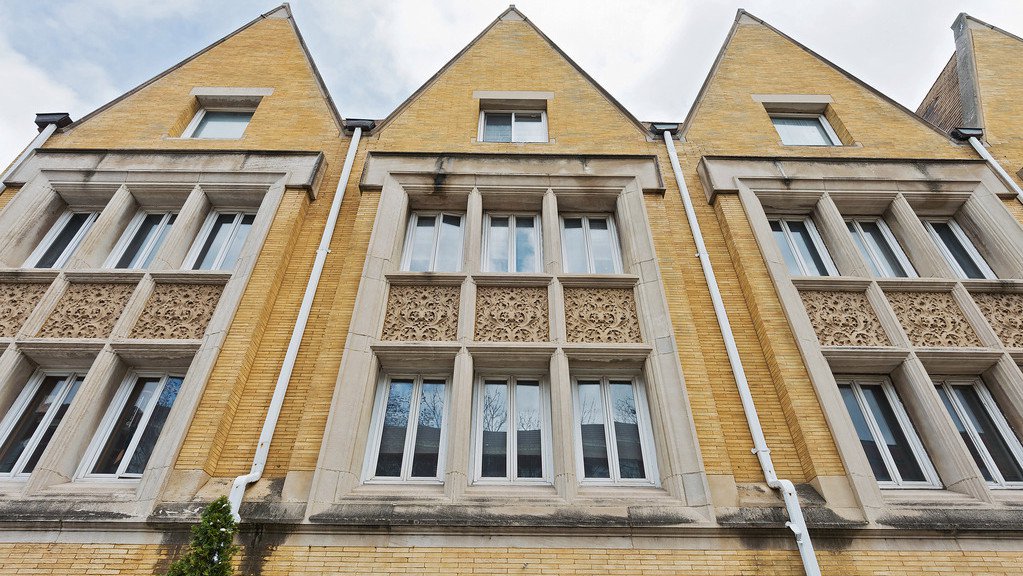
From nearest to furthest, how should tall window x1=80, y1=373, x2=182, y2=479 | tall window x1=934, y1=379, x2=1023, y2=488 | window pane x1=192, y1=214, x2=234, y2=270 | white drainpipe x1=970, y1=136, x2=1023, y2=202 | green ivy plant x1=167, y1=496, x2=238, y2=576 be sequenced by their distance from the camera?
green ivy plant x1=167, y1=496, x2=238, y2=576, tall window x1=80, y1=373, x2=182, y2=479, tall window x1=934, y1=379, x2=1023, y2=488, window pane x1=192, y1=214, x2=234, y2=270, white drainpipe x1=970, y1=136, x2=1023, y2=202

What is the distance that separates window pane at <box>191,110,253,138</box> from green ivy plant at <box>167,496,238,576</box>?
8.37 metres

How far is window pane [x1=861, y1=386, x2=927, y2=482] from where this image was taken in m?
6.32

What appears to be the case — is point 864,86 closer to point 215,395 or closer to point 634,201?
point 634,201

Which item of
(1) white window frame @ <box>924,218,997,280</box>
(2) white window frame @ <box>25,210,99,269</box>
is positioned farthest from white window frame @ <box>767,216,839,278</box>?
(2) white window frame @ <box>25,210,99,269</box>

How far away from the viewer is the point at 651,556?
5.17 m

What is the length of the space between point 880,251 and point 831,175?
1.55m

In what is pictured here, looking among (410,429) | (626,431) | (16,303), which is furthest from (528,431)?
(16,303)

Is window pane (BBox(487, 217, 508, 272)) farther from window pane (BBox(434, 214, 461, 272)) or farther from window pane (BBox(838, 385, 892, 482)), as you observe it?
window pane (BBox(838, 385, 892, 482))

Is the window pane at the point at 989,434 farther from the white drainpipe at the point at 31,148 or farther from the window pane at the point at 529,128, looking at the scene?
the white drainpipe at the point at 31,148

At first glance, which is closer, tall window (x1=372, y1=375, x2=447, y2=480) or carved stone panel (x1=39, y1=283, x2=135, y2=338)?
tall window (x1=372, y1=375, x2=447, y2=480)

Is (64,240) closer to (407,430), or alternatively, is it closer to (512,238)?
(407,430)

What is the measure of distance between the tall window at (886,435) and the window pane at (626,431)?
2737mm

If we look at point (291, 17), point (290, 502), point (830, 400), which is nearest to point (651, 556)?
point (830, 400)

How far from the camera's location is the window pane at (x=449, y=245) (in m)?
8.28
